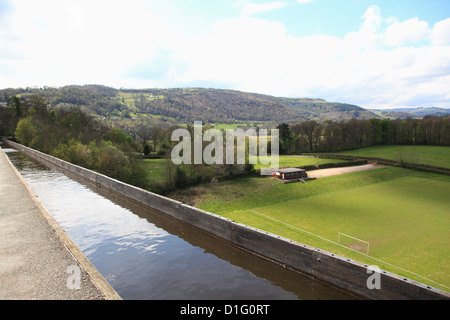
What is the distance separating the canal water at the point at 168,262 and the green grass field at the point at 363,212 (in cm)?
753

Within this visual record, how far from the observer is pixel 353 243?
19.9m

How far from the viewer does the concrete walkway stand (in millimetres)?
8414

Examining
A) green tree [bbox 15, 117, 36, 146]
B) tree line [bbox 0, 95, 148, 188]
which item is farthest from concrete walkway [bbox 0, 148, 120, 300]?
green tree [bbox 15, 117, 36, 146]

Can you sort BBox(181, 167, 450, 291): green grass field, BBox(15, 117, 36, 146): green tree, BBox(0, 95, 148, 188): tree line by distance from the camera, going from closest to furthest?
BBox(181, 167, 450, 291): green grass field < BBox(0, 95, 148, 188): tree line < BBox(15, 117, 36, 146): green tree

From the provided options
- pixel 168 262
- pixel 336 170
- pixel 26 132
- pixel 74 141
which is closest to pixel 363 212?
pixel 168 262

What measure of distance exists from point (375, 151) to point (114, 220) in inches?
2859

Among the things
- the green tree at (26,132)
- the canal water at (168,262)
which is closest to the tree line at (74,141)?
the green tree at (26,132)

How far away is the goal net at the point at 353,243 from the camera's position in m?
18.7

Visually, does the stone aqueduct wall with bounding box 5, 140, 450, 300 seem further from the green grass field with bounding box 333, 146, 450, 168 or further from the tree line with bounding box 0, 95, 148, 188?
the green grass field with bounding box 333, 146, 450, 168

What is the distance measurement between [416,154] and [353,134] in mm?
20293

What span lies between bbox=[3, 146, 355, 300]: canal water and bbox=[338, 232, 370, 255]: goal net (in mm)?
8563

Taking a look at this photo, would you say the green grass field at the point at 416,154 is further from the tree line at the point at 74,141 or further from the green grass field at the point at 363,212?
the tree line at the point at 74,141

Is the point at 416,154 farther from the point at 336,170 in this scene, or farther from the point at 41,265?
the point at 41,265
